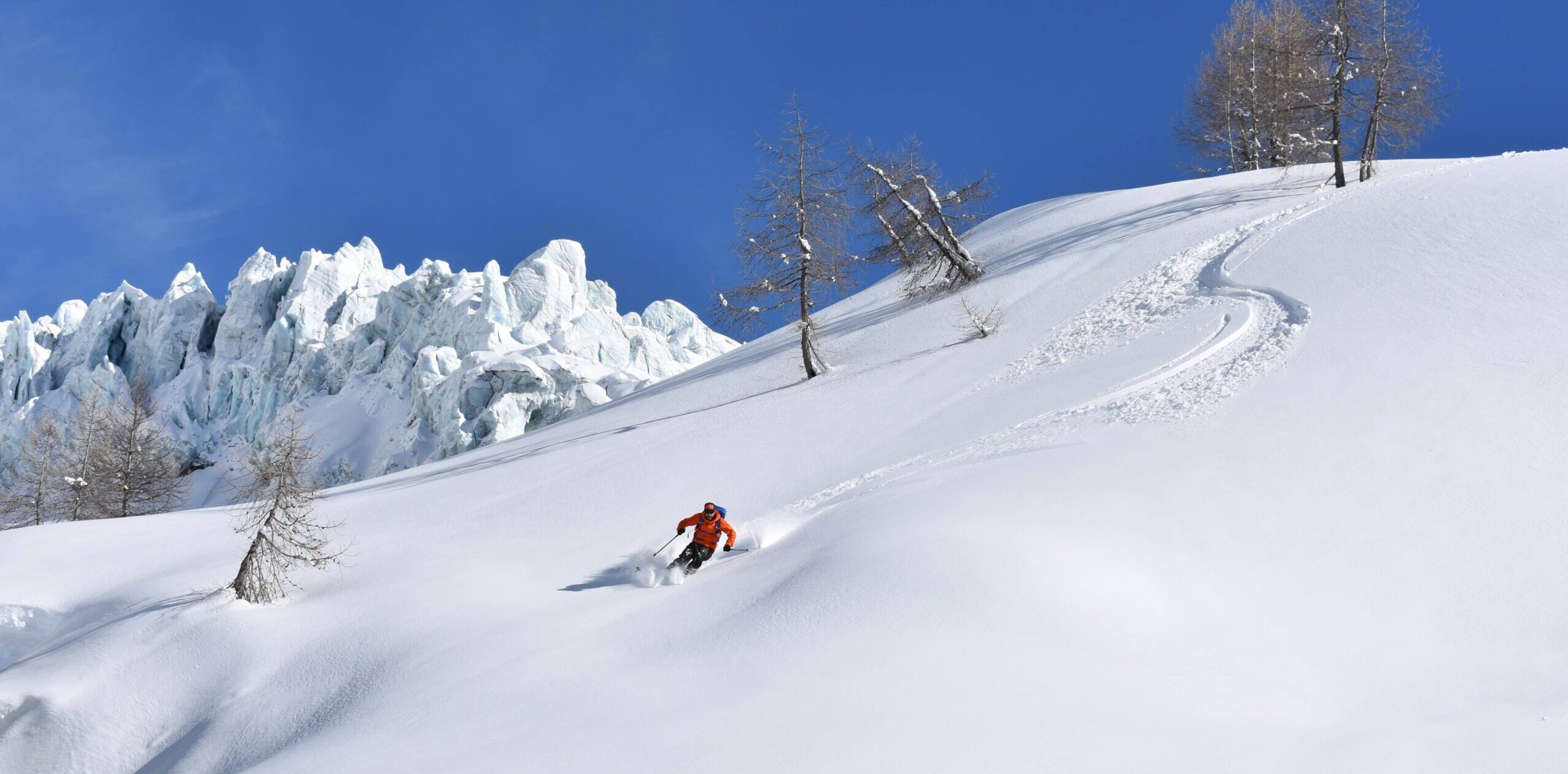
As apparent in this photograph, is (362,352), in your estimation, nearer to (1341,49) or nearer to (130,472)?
(130,472)

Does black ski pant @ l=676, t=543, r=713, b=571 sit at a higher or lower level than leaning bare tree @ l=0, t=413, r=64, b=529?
Result: lower

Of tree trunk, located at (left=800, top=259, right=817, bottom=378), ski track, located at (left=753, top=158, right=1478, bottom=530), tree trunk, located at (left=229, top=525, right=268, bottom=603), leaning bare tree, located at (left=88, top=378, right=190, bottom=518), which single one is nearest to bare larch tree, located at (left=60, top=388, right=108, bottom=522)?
leaning bare tree, located at (left=88, top=378, right=190, bottom=518)

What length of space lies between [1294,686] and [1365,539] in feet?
8.29

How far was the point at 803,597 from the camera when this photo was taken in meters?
7.58

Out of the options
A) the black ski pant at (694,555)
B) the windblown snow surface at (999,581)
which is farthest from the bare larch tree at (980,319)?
the black ski pant at (694,555)

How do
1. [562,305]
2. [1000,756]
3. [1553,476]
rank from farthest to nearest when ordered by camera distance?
[562,305] < [1553,476] < [1000,756]

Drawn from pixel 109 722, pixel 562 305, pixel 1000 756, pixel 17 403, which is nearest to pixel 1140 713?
pixel 1000 756

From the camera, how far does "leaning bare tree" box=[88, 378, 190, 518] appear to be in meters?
27.8

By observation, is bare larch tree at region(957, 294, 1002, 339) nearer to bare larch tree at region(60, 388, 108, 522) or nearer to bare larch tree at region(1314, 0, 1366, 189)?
bare larch tree at region(1314, 0, 1366, 189)

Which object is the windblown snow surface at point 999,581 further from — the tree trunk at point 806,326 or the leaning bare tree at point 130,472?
the leaning bare tree at point 130,472

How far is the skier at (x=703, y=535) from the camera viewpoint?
9.74 m

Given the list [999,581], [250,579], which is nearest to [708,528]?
[999,581]

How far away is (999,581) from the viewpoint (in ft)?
24.0

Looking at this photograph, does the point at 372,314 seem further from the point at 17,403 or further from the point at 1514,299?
the point at 1514,299
